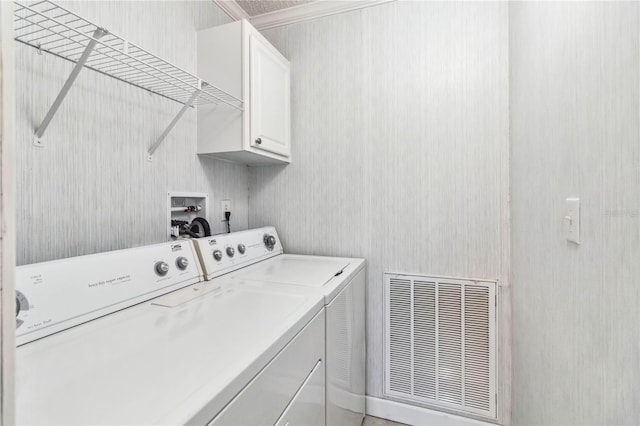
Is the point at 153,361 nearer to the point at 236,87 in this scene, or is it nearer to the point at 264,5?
the point at 236,87

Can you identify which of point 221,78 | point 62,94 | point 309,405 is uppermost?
point 221,78

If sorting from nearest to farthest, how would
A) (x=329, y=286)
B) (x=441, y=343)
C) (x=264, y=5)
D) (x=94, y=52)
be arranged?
(x=94, y=52), (x=329, y=286), (x=441, y=343), (x=264, y=5)

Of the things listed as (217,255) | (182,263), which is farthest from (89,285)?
(217,255)

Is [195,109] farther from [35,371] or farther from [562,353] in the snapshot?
[562,353]

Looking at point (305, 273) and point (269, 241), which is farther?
point (269, 241)

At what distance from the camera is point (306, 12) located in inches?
78.9

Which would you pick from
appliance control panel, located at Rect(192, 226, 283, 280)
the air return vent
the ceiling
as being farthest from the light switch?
the ceiling

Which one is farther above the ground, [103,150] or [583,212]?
[103,150]

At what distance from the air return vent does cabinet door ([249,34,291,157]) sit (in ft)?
3.73

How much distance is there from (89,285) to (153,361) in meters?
0.44

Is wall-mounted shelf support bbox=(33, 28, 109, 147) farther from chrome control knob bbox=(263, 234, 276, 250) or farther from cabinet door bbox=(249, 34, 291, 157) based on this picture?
chrome control knob bbox=(263, 234, 276, 250)

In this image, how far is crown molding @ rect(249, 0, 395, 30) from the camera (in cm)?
190

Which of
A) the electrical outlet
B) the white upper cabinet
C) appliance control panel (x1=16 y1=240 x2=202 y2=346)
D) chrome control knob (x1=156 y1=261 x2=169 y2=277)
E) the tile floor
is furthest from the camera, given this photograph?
the electrical outlet

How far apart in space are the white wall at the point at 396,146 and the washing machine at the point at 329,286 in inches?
9.0
